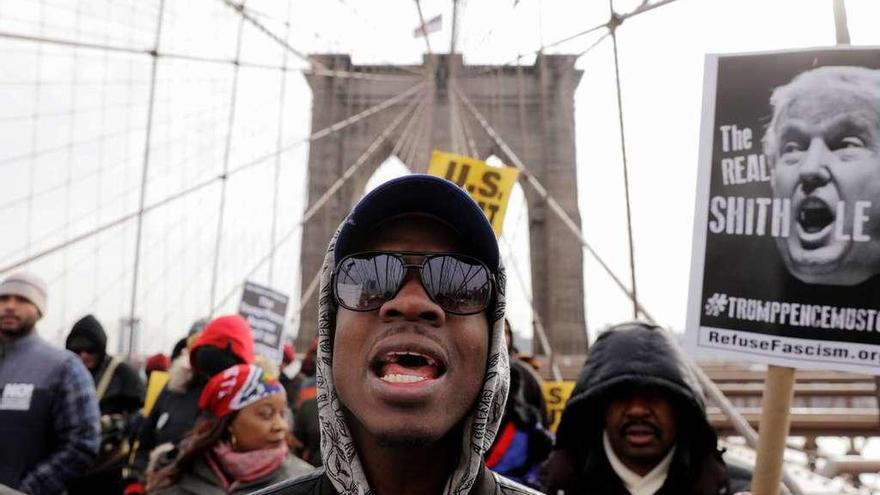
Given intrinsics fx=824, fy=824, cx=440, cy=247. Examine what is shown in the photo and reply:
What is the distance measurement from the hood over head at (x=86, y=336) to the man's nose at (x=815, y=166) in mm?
2758

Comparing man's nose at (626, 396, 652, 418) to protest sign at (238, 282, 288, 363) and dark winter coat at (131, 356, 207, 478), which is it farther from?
protest sign at (238, 282, 288, 363)

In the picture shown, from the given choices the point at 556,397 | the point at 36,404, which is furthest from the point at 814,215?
the point at 556,397

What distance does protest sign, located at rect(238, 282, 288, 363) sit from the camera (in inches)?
213

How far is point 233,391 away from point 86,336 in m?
1.64

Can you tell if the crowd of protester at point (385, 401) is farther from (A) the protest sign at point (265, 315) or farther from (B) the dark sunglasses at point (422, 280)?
(A) the protest sign at point (265, 315)

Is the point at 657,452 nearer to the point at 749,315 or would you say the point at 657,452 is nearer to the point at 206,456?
the point at 749,315

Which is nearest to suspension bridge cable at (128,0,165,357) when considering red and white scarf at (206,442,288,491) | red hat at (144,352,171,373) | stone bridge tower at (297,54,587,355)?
red hat at (144,352,171,373)

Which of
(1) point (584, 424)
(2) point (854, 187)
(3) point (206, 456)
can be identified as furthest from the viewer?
(3) point (206, 456)

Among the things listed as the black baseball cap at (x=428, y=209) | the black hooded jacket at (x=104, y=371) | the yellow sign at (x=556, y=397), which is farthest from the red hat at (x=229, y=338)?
the yellow sign at (x=556, y=397)

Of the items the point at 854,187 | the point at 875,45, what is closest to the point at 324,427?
the point at 854,187

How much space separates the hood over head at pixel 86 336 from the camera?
10.7 ft

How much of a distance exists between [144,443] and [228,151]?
6.05m

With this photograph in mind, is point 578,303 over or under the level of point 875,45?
under

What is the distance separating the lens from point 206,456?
1.89 m
